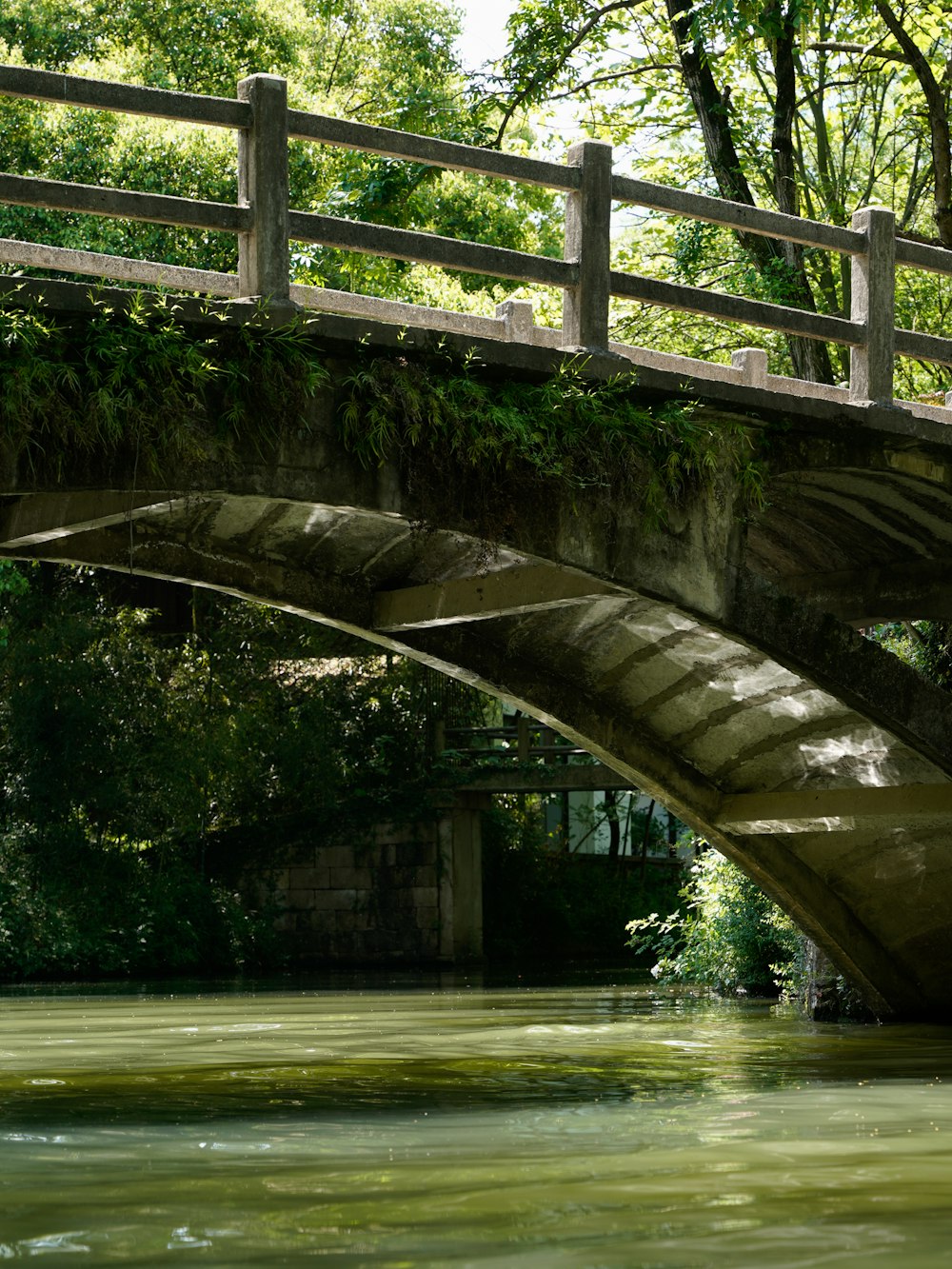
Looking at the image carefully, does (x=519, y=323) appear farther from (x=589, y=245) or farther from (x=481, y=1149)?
(x=481, y=1149)

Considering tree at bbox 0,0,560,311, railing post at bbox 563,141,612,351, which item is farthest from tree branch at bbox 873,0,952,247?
railing post at bbox 563,141,612,351

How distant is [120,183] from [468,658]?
47.3 ft

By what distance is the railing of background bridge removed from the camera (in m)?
7.20

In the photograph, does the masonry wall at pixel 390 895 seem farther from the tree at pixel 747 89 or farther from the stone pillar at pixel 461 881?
the tree at pixel 747 89

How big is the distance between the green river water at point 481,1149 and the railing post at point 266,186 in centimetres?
324

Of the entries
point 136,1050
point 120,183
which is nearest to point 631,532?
point 136,1050

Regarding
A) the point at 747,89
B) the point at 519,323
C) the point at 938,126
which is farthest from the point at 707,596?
the point at 747,89

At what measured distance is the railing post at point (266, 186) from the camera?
752 centimetres

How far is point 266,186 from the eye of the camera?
7.53 meters

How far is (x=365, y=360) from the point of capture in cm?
802

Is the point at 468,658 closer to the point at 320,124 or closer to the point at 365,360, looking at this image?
the point at 365,360

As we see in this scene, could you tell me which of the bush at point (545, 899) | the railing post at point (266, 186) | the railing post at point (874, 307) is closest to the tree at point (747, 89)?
the railing post at point (874, 307)

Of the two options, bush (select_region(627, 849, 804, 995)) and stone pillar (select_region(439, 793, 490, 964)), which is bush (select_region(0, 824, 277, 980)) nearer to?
stone pillar (select_region(439, 793, 490, 964))

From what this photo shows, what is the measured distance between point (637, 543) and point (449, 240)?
1.69m
